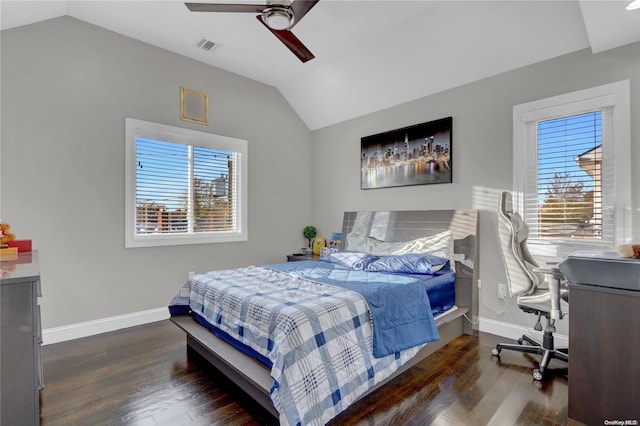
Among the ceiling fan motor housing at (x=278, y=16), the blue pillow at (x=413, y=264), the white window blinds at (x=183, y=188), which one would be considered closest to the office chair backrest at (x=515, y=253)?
the blue pillow at (x=413, y=264)

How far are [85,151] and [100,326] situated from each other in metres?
1.82

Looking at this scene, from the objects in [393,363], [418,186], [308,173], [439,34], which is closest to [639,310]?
[393,363]

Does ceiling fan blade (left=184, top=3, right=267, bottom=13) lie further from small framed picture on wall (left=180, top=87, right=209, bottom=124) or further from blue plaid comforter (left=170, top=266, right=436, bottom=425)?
blue plaid comforter (left=170, top=266, right=436, bottom=425)

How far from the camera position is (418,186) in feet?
13.0

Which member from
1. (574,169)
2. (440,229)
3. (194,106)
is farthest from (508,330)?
(194,106)

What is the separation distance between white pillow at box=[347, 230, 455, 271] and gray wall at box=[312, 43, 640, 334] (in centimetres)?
38

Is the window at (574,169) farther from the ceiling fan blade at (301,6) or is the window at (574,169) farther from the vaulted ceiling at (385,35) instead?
the ceiling fan blade at (301,6)

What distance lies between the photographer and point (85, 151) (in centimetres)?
331

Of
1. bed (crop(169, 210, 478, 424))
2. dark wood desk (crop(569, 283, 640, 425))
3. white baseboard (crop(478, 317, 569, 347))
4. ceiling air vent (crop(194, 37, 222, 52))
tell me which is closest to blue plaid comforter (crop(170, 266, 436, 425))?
bed (crop(169, 210, 478, 424))

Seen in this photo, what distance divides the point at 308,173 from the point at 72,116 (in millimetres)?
3142

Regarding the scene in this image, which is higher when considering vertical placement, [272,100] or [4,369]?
[272,100]

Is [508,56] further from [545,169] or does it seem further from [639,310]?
[639,310]

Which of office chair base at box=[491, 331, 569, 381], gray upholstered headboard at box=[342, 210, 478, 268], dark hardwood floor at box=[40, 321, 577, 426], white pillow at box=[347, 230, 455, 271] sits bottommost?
dark hardwood floor at box=[40, 321, 577, 426]

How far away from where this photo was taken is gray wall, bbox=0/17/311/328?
2986mm
